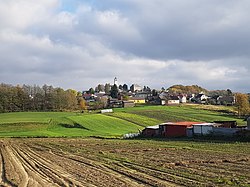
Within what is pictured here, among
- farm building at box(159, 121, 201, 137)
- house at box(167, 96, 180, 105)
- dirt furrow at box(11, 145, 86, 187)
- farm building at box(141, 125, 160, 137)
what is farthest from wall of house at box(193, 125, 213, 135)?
house at box(167, 96, 180, 105)

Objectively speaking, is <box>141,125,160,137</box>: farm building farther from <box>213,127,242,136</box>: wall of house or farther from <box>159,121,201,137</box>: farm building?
<box>213,127,242,136</box>: wall of house

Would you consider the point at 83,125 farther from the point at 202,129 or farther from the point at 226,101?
the point at 226,101

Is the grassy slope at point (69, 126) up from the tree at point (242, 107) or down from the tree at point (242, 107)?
down

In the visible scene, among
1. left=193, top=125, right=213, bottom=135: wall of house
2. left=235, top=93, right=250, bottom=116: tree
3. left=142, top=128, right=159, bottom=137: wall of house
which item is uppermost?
left=235, top=93, right=250, bottom=116: tree

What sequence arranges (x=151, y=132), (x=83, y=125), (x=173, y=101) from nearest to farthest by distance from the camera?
(x=151, y=132) → (x=83, y=125) → (x=173, y=101)

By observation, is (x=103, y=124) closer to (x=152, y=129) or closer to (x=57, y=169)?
(x=152, y=129)

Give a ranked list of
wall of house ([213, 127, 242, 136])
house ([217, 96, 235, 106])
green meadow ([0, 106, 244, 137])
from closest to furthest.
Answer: wall of house ([213, 127, 242, 136]) → green meadow ([0, 106, 244, 137]) → house ([217, 96, 235, 106])

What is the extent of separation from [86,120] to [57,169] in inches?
2397

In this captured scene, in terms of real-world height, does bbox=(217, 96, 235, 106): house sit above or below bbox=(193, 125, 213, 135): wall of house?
above

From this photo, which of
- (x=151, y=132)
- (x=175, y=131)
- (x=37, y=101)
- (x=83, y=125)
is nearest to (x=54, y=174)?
(x=175, y=131)

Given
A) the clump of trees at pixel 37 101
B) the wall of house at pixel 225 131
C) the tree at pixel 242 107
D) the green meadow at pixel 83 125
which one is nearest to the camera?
the wall of house at pixel 225 131

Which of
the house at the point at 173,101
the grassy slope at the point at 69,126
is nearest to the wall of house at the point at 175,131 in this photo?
the grassy slope at the point at 69,126

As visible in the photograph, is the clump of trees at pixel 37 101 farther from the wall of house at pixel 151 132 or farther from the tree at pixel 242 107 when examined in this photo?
the wall of house at pixel 151 132

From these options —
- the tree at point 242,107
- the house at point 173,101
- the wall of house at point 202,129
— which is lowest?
the wall of house at point 202,129
